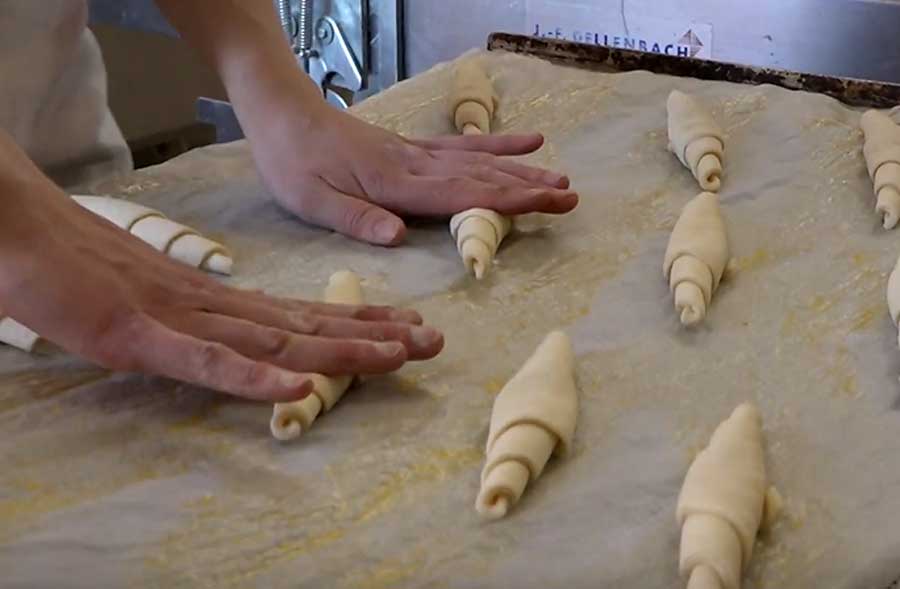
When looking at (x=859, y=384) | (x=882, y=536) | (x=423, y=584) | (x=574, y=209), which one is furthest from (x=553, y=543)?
(x=574, y=209)

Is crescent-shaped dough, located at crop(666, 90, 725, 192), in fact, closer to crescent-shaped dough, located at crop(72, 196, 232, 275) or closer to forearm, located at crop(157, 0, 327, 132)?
forearm, located at crop(157, 0, 327, 132)

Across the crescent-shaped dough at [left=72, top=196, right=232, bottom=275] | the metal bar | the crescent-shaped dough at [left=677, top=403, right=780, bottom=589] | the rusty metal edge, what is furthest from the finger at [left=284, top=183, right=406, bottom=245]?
the metal bar

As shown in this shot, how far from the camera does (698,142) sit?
134cm

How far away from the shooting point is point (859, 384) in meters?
0.97

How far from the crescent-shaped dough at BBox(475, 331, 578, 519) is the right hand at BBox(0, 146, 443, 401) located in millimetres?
81

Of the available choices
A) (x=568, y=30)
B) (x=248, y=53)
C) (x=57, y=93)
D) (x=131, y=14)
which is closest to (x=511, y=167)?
A: (x=248, y=53)

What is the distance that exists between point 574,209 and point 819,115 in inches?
14.8

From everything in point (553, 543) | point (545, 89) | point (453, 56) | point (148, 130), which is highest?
point (553, 543)

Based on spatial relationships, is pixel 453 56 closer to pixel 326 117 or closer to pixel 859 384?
pixel 326 117

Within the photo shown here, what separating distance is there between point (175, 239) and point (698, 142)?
0.58 metres

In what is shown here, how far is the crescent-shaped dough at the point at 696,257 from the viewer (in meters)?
1.06

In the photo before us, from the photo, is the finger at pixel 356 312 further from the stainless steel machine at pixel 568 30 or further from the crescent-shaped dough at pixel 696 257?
the stainless steel machine at pixel 568 30

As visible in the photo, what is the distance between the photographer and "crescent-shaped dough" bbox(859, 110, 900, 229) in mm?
1234

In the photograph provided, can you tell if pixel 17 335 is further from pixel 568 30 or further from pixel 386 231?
pixel 568 30
